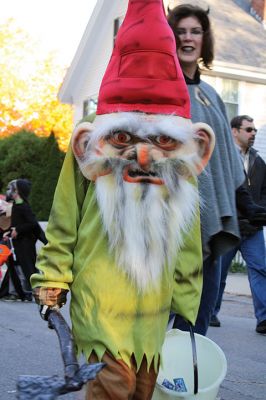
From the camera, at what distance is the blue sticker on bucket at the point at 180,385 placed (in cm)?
335

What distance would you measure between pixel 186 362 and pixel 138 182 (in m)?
1.09

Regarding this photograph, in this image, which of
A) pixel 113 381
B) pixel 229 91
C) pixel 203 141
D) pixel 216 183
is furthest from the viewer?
pixel 229 91

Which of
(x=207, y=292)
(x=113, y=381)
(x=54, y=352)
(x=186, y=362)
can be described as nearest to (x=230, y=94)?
(x=54, y=352)

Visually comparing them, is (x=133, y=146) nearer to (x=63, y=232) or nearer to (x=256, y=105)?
(x=63, y=232)

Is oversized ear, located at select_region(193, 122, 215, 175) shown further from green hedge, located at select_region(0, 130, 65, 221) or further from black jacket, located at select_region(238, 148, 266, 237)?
green hedge, located at select_region(0, 130, 65, 221)

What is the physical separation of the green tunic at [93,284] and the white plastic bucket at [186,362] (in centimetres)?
54

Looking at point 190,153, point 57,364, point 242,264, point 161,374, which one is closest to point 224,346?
point 57,364

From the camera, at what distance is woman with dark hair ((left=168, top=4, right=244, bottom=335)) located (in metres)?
3.63

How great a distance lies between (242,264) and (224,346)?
30.4 ft

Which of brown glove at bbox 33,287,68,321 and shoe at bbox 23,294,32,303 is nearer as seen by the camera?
brown glove at bbox 33,287,68,321

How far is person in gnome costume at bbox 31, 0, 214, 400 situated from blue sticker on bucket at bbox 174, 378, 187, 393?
0.48 meters

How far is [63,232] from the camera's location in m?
2.88

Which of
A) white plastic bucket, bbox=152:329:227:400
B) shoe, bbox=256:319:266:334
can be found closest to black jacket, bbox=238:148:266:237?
shoe, bbox=256:319:266:334

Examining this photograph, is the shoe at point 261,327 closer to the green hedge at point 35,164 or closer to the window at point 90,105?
the green hedge at point 35,164
